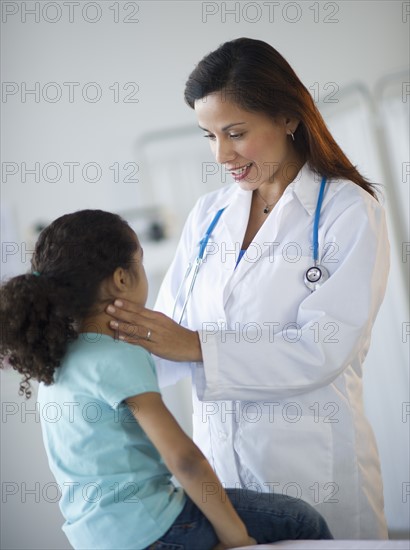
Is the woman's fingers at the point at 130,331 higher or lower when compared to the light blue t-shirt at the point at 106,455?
higher

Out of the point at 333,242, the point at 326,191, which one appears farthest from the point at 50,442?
the point at 326,191

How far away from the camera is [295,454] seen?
155 centimetres

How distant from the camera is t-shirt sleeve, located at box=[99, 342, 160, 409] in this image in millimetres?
1223

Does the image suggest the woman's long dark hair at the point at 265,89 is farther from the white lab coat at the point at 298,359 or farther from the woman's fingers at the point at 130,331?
the woman's fingers at the point at 130,331

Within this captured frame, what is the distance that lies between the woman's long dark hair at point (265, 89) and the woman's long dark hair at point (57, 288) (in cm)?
45

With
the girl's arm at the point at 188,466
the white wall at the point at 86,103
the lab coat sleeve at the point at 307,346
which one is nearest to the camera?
the girl's arm at the point at 188,466

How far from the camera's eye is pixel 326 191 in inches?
65.9

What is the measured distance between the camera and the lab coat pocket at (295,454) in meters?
1.55

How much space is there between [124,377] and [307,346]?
44 centimetres

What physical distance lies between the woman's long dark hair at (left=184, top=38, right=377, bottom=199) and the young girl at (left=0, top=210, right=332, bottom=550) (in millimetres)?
513

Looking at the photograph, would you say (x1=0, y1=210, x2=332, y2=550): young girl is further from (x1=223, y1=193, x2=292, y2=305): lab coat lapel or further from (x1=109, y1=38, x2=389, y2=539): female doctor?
(x1=223, y1=193, x2=292, y2=305): lab coat lapel

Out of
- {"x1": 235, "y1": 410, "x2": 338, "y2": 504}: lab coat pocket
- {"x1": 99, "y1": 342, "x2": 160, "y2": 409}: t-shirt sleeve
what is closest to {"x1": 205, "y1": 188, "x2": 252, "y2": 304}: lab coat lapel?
{"x1": 235, "y1": 410, "x2": 338, "y2": 504}: lab coat pocket

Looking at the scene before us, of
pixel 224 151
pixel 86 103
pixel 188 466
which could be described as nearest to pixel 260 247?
pixel 224 151

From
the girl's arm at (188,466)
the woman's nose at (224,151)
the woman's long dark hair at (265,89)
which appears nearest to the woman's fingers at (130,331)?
the girl's arm at (188,466)
